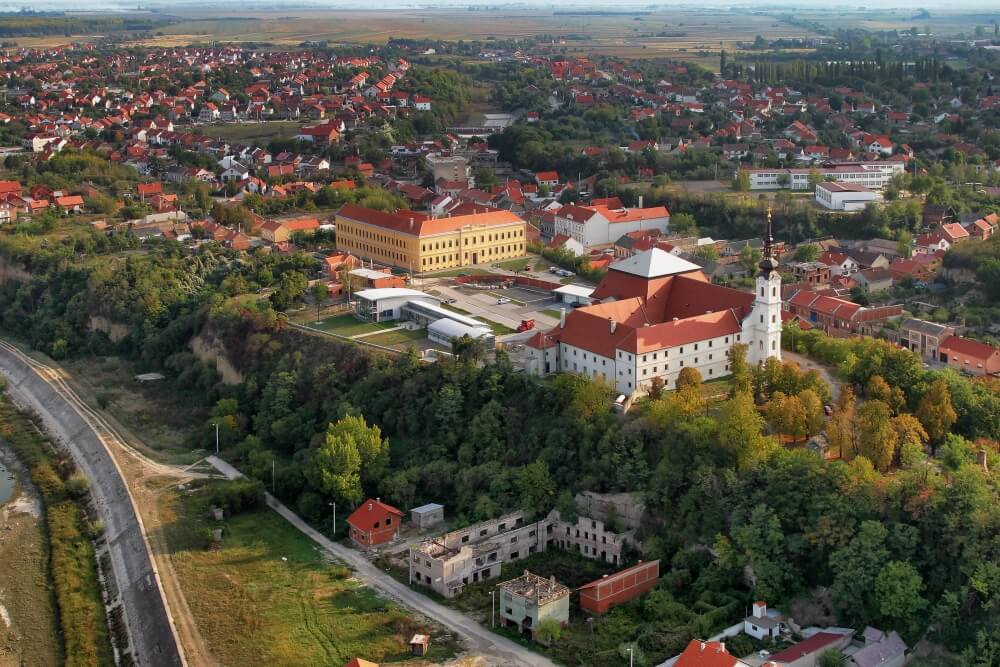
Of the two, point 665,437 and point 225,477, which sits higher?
point 665,437

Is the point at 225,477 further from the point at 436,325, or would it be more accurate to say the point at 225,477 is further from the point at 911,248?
the point at 911,248

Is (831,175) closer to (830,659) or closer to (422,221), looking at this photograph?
(422,221)

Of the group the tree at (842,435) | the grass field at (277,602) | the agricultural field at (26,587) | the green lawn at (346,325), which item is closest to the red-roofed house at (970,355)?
the tree at (842,435)

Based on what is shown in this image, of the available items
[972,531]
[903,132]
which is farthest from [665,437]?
[903,132]

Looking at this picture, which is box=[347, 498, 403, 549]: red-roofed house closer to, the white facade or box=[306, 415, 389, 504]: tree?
box=[306, 415, 389, 504]: tree

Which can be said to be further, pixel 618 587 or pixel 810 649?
Result: pixel 618 587

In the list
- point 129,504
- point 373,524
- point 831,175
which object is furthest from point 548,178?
point 373,524
